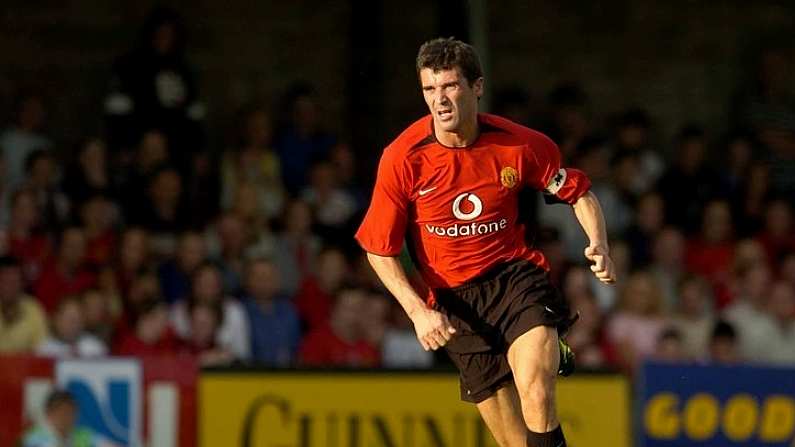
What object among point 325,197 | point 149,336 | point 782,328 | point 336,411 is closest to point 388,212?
point 336,411

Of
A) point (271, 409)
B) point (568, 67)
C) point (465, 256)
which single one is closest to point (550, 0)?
point (568, 67)

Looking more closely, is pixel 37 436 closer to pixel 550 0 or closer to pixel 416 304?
pixel 416 304

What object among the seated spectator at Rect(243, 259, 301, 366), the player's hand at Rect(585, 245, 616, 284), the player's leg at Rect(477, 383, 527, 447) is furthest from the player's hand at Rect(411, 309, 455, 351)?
the seated spectator at Rect(243, 259, 301, 366)

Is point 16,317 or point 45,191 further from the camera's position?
point 45,191

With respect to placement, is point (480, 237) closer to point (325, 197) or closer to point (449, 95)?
point (449, 95)

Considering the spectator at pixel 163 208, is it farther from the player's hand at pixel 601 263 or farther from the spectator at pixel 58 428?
the player's hand at pixel 601 263

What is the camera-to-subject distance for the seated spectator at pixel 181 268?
42.0ft

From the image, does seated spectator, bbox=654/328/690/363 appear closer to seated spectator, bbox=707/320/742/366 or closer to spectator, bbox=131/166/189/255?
seated spectator, bbox=707/320/742/366

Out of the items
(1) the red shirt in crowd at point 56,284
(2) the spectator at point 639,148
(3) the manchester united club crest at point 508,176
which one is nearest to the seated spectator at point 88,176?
(1) the red shirt in crowd at point 56,284

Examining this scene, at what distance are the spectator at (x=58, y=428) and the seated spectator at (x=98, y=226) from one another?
4.31 feet

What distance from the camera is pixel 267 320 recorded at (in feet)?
41.7

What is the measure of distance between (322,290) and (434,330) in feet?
19.3

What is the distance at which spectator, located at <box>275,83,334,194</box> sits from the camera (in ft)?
46.5

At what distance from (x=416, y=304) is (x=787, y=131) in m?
9.02
